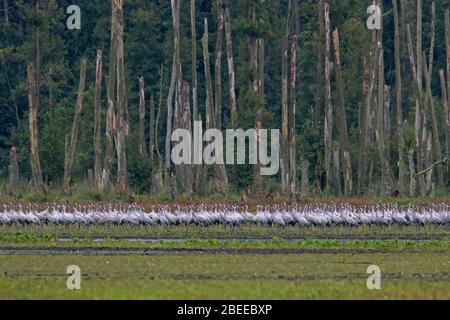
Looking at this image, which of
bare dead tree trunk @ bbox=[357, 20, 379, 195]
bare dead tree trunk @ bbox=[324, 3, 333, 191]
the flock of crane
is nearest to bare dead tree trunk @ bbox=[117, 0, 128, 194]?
bare dead tree trunk @ bbox=[324, 3, 333, 191]

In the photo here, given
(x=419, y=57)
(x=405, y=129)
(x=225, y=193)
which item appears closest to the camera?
(x=225, y=193)

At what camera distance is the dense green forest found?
51.2 meters

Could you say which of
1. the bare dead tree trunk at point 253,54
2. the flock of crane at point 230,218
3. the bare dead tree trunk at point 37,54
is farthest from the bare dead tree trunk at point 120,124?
the bare dead tree trunk at point 37,54

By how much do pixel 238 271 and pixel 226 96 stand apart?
4669cm

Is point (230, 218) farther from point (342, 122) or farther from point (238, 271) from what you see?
point (342, 122)

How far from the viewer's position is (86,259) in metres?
27.8

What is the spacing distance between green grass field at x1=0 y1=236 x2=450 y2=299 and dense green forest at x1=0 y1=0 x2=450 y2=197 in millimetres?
16721

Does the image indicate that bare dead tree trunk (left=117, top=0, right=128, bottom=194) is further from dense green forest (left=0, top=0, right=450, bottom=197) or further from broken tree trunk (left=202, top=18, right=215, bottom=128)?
broken tree trunk (left=202, top=18, right=215, bottom=128)

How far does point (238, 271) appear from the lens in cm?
2511

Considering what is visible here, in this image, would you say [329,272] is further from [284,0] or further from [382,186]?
[284,0]

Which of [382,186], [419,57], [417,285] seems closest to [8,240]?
[417,285]

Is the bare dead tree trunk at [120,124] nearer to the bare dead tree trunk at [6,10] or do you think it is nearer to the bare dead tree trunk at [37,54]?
the bare dead tree trunk at [37,54]

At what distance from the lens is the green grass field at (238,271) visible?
21.2 meters

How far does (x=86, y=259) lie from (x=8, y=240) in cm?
642
